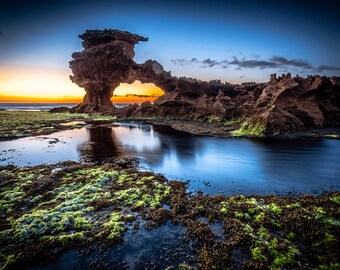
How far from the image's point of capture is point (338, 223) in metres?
5.52

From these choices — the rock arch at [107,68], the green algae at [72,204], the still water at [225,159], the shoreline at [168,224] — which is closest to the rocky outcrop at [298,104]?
the still water at [225,159]

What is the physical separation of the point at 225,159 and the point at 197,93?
98.3 ft

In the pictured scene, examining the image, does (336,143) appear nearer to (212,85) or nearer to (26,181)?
(26,181)

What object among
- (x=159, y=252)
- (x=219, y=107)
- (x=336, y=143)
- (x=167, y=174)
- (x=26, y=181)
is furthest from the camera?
(x=219, y=107)

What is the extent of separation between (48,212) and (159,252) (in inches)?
156

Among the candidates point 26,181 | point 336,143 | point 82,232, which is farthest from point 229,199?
point 336,143

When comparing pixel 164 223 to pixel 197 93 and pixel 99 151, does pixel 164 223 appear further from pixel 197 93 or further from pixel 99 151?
pixel 197 93

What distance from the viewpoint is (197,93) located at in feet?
135

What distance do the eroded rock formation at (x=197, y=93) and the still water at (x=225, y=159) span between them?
5.99m

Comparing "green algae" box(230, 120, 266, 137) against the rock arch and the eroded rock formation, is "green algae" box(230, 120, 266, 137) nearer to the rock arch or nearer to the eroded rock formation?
the eroded rock formation

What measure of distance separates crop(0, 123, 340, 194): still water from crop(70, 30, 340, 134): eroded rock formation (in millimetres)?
5995

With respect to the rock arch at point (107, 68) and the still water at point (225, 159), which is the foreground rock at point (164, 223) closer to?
the still water at point (225, 159)

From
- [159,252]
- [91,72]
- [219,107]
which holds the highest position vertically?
[91,72]

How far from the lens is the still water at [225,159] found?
8922mm
